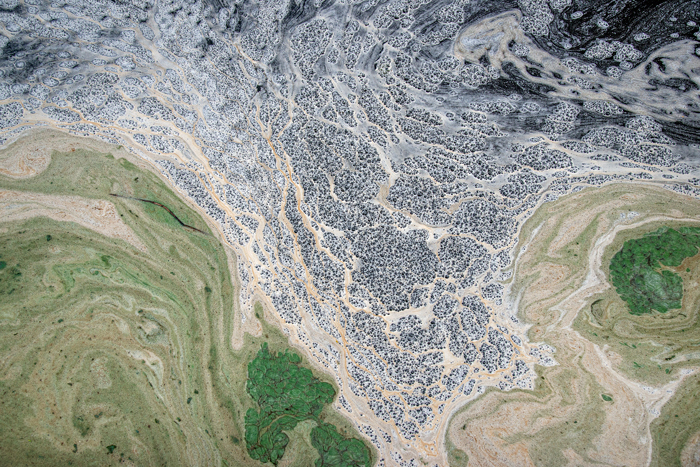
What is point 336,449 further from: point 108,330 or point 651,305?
point 651,305

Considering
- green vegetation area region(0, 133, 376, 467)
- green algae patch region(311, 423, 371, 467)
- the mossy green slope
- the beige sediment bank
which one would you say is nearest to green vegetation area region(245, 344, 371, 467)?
green algae patch region(311, 423, 371, 467)

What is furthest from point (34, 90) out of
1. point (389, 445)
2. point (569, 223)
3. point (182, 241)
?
point (569, 223)

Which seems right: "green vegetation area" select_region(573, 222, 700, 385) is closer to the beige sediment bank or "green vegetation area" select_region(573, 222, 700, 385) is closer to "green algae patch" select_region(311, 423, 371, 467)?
the beige sediment bank

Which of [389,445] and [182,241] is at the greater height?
[182,241]

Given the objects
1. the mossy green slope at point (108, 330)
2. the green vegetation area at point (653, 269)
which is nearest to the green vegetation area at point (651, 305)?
the green vegetation area at point (653, 269)

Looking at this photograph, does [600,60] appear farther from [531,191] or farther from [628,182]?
[531,191]

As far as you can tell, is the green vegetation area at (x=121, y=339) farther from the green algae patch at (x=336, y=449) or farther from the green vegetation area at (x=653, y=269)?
the green vegetation area at (x=653, y=269)

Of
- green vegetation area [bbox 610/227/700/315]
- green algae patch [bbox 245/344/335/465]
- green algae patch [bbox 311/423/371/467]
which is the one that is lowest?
green algae patch [bbox 311/423/371/467]
